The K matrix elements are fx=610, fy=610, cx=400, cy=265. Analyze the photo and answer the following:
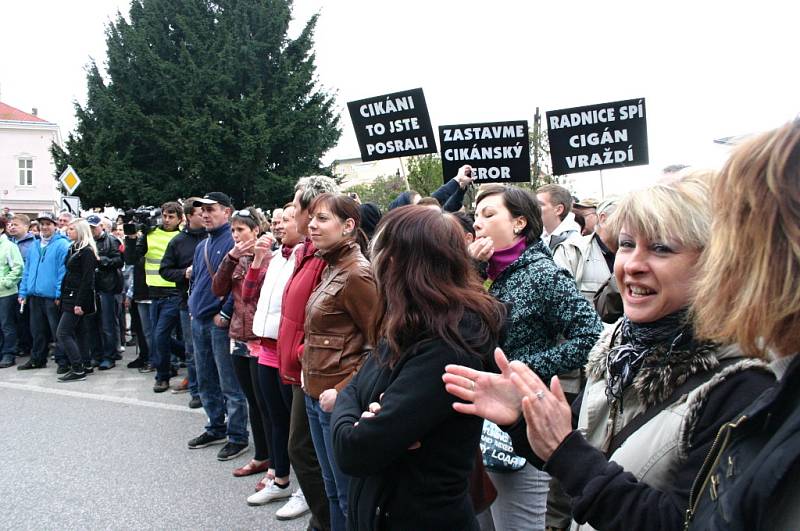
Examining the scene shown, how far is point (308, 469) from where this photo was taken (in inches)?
138

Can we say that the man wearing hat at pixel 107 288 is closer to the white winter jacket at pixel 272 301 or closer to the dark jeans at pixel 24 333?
the dark jeans at pixel 24 333

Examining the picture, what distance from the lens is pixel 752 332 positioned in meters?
1.02

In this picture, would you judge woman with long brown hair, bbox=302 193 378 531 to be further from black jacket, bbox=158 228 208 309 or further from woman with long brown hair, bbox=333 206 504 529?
black jacket, bbox=158 228 208 309

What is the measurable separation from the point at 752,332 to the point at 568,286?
68.5 inches

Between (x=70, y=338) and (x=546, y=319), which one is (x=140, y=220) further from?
(x=546, y=319)

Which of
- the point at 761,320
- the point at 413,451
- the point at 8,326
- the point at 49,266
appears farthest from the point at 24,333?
the point at 761,320

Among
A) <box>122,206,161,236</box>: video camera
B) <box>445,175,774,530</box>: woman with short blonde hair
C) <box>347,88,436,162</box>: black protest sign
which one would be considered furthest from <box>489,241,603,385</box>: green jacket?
<box>122,206,161,236</box>: video camera

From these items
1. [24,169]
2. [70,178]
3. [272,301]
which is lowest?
[272,301]

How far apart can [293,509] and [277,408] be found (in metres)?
0.66

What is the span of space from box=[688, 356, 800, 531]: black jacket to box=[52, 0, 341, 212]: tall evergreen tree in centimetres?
2630

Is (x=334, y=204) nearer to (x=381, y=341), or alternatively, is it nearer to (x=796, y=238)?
(x=381, y=341)

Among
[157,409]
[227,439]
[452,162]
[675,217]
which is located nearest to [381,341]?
[675,217]

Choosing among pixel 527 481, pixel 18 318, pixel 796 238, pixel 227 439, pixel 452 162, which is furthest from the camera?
pixel 18 318

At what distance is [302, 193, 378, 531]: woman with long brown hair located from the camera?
303 centimetres
